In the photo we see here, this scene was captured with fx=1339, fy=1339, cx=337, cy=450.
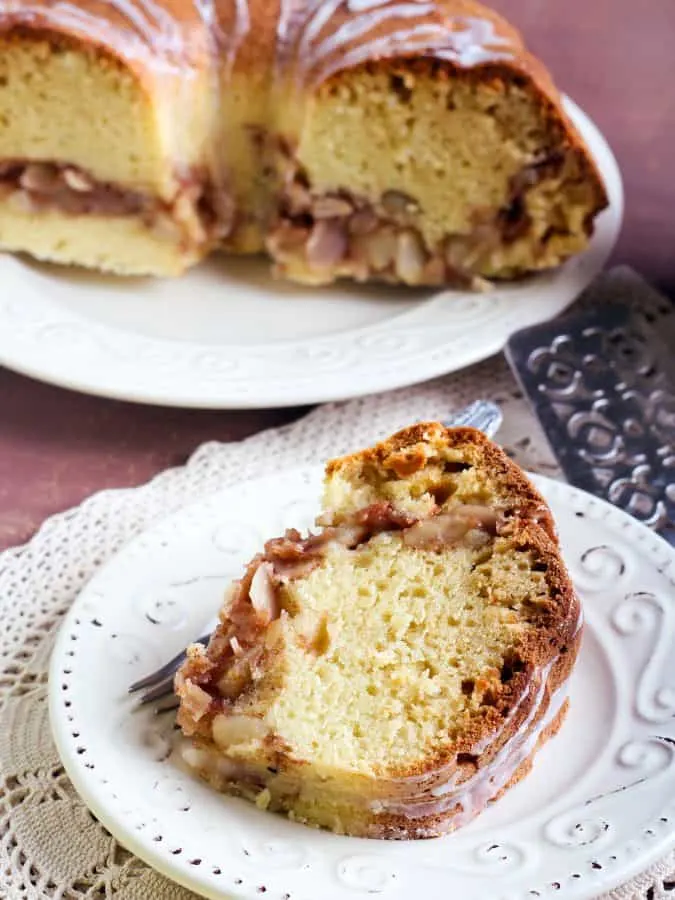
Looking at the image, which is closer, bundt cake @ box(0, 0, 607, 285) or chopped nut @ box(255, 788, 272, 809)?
chopped nut @ box(255, 788, 272, 809)

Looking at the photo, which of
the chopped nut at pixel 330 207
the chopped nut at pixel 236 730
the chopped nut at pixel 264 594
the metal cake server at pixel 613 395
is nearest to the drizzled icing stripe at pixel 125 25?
the chopped nut at pixel 330 207

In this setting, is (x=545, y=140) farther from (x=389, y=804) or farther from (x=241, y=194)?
(x=389, y=804)

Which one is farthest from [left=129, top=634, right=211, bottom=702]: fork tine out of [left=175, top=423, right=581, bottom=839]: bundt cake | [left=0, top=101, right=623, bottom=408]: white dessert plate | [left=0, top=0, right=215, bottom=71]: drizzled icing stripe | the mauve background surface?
[left=0, top=0, right=215, bottom=71]: drizzled icing stripe

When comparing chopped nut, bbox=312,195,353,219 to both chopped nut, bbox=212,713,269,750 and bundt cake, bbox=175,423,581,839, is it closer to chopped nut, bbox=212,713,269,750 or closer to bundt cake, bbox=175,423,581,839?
bundt cake, bbox=175,423,581,839

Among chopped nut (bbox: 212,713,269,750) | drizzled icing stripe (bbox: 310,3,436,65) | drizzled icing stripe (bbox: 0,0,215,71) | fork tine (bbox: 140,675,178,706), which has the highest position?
drizzled icing stripe (bbox: 310,3,436,65)

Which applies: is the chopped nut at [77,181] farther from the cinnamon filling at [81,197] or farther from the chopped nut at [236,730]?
the chopped nut at [236,730]
